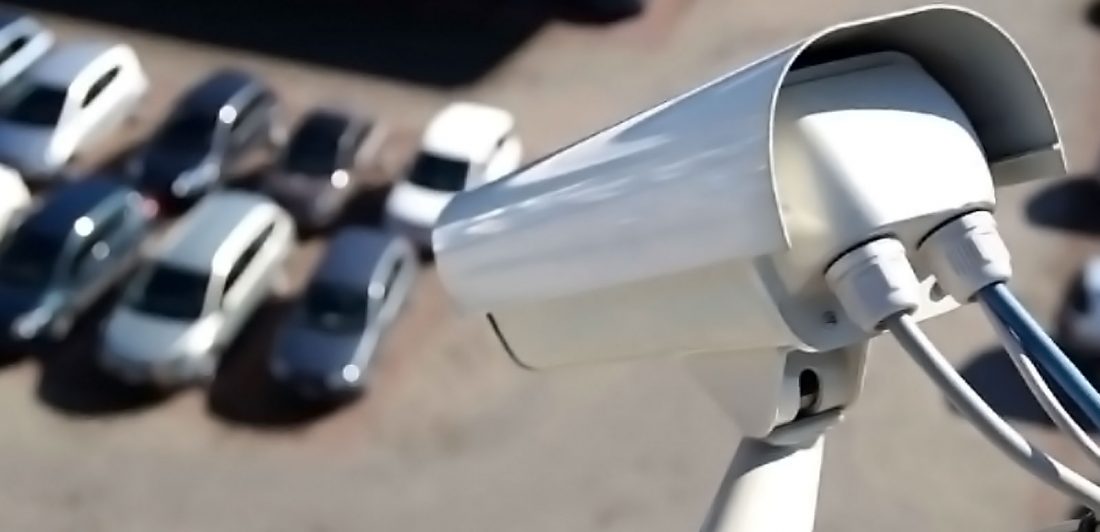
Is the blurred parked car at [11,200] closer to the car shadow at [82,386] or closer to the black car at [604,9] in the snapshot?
the car shadow at [82,386]

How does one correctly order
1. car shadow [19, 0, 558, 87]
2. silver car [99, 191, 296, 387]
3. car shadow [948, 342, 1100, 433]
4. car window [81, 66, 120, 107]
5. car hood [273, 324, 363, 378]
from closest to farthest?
1. car shadow [948, 342, 1100, 433]
2. car hood [273, 324, 363, 378]
3. silver car [99, 191, 296, 387]
4. car window [81, 66, 120, 107]
5. car shadow [19, 0, 558, 87]

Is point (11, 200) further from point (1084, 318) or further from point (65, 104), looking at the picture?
point (1084, 318)

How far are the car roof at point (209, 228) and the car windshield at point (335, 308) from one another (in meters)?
0.68

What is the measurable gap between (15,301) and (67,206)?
2.59 ft

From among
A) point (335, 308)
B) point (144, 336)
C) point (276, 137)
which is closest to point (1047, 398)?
point (335, 308)

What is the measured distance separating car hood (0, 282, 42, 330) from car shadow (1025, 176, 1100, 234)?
23.5 ft

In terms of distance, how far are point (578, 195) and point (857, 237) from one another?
0.56 m

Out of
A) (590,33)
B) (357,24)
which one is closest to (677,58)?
(590,33)

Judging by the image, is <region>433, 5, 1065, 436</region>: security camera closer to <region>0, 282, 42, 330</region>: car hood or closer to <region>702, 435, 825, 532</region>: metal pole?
<region>702, 435, 825, 532</region>: metal pole

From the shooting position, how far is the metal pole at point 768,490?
9.25 ft

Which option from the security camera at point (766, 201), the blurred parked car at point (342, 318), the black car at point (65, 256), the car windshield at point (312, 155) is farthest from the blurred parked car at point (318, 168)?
the security camera at point (766, 201)

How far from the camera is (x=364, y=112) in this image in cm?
1170

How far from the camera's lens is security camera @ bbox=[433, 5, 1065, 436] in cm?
253

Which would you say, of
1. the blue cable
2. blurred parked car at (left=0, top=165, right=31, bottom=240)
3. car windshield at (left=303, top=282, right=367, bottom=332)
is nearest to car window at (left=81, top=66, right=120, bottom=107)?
blurred parked car at (left=0, top=165, right=31, bottom=240)
